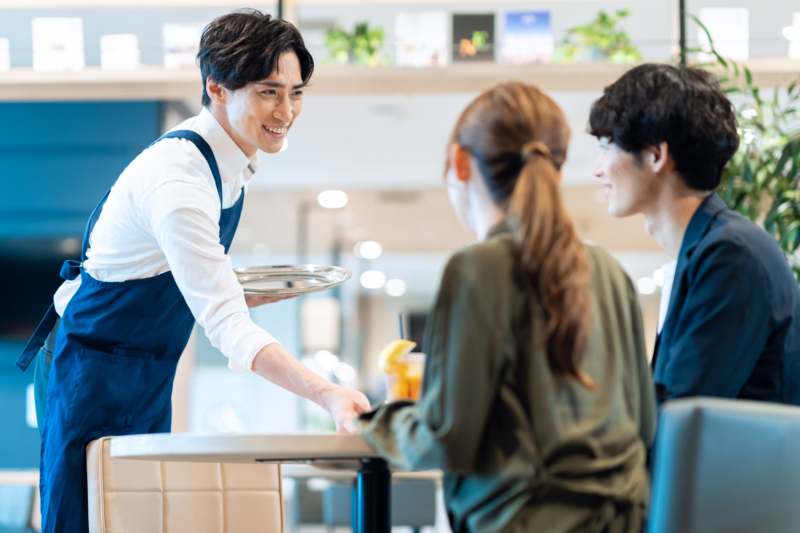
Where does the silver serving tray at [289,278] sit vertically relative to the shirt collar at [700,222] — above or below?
below

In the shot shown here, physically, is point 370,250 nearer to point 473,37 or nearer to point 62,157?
point 62,157

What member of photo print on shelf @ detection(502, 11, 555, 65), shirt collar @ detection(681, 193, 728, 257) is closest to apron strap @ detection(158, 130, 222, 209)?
shirt collar @ detection(681, 193, 728, 257)

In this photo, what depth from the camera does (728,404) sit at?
840 millimetres

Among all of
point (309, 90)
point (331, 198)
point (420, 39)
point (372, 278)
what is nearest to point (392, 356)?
point (309, 90)

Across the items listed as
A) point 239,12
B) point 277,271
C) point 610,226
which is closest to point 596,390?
point 277,271

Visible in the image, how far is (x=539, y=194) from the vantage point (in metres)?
0.84

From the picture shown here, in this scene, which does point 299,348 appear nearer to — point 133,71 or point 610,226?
point 610,226

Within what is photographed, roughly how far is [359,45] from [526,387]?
3309 mm

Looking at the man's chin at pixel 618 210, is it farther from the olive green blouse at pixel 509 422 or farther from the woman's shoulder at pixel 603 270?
the olive green blouse at pixel 509 422

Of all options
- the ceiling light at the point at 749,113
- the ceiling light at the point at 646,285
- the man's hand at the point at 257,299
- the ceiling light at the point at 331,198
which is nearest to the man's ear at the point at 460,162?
the man's hand at the point at 257,299

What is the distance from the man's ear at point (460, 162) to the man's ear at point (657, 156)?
21.2 inches

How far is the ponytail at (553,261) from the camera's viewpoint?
2.65 feet

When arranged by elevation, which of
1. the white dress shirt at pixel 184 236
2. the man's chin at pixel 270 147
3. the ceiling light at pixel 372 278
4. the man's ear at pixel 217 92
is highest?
the man's ear at pixel 217 92

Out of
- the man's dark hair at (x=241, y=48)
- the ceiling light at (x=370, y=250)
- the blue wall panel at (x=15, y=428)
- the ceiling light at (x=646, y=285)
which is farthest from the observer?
the ceiling light at (x=646, y=285)
